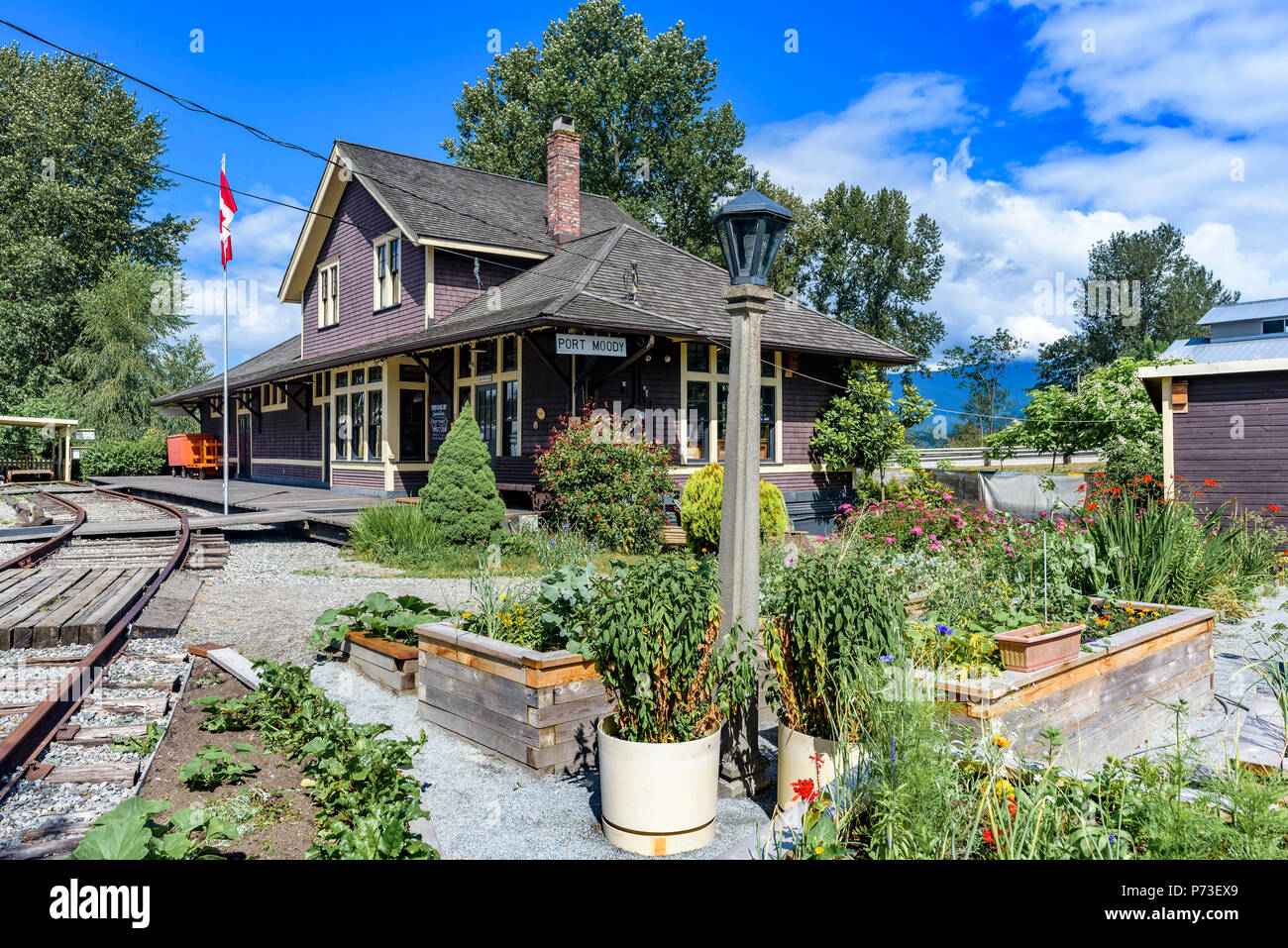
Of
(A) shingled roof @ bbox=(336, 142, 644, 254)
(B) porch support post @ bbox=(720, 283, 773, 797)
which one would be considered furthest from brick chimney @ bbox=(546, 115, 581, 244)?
(B) porch support post @ bbox=(720, 283, 773, 797)

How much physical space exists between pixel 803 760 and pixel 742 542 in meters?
1.03

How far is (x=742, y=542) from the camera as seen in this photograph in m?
3.90

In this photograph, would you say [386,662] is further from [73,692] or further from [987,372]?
[987,372]

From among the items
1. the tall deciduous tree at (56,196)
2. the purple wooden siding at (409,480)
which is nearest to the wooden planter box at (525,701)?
the purple wooden siding at (409,480)

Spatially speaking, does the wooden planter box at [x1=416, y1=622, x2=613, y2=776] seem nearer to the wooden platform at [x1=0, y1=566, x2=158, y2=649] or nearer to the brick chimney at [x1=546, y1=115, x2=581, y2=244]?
the wooden platform at [x1=0, y1=566, x2=158, y2=649]

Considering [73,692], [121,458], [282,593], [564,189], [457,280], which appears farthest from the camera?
[121,458]

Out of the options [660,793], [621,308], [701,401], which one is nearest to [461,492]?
[621,308]

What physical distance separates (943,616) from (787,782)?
6.45 feet

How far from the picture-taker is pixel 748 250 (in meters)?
4.12

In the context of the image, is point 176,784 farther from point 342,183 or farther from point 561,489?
point 342,183

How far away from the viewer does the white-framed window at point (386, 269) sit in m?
19.4

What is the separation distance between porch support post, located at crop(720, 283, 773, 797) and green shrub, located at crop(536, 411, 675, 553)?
837 cm
